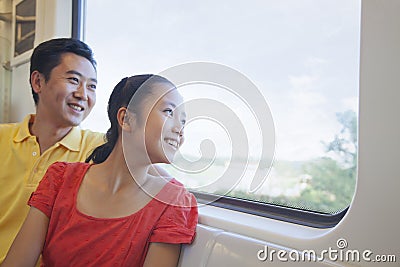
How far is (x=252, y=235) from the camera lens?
41.3 inches

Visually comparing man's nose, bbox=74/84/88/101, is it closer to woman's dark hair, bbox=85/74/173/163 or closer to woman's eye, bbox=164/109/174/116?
woman's dark hair, bbox=85/74/173/163

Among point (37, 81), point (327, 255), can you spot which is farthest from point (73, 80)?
point (327, 255)

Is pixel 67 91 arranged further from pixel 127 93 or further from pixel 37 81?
pixel 127 93

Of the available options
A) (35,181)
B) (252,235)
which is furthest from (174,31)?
(252,235)

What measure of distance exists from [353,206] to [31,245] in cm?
84

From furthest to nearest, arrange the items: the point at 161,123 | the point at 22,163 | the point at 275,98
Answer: the point at 22,163 → the point at 275,98 → the point at 161,123

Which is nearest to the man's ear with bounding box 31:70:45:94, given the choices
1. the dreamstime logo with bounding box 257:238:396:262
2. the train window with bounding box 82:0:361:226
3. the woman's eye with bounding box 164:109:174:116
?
the train window with bounding box 82:0:361:226

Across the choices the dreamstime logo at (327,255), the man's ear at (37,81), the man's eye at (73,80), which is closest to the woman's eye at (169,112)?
the dreamstime logo at (327,255)

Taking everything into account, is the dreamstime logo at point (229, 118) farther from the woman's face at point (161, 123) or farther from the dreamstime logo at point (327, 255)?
the dreamstime logo at point (327, 255)

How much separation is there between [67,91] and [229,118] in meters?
0.68

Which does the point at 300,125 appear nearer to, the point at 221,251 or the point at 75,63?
the point at 221,251

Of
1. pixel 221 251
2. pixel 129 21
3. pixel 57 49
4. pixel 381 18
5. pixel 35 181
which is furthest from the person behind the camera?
pixel 129 21

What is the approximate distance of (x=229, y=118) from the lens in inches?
48.7

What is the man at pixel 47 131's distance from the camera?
4.72ft
